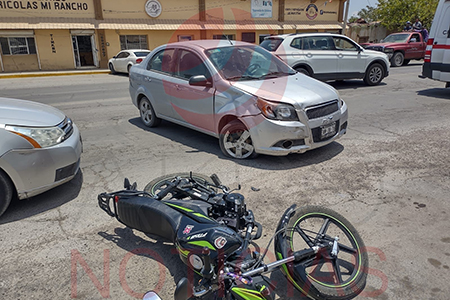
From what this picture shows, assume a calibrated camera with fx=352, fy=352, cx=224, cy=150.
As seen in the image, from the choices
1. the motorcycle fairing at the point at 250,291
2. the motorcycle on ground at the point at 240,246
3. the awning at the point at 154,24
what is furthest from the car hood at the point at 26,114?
the awning at the point at 154,24

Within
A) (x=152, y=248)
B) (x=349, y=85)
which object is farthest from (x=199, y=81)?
(x=349, y=85)

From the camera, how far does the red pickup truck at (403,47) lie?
19.1 m

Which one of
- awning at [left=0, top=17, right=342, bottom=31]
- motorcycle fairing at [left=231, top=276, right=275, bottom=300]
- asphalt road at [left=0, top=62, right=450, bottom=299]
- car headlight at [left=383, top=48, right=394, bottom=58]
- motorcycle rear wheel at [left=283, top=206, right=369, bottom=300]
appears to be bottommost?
asphalt road at [left=0, top=62, right=450, bottom=299]

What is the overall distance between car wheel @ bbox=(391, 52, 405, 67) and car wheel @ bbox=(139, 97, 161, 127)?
16.6 meters

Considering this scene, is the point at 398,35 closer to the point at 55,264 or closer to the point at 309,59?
the point at 309,59

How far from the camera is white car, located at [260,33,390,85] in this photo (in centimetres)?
1103

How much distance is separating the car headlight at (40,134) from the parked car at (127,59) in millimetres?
14958

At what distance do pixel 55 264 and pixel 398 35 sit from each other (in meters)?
21.6

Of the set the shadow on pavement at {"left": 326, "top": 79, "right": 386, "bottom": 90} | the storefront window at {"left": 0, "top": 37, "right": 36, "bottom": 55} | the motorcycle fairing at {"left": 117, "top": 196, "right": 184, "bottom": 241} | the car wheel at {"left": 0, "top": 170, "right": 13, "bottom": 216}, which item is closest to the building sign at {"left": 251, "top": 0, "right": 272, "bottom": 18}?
the storefront window at {"left": 0, "top": 37, "right": 36, "bottom": 55}

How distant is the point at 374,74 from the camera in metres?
12.2

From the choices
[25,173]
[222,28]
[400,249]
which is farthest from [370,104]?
[222,28]

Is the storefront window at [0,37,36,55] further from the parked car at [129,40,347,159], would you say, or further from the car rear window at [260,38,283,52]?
the parked car at [129,40,347,159]

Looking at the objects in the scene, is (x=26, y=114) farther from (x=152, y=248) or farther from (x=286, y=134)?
(x=286, y=134)

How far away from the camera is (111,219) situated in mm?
3781
